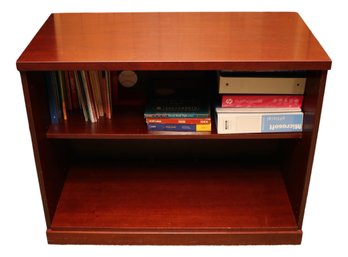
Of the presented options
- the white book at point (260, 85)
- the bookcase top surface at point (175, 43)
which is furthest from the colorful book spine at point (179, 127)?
the bookcase top surface at point (175, 43)

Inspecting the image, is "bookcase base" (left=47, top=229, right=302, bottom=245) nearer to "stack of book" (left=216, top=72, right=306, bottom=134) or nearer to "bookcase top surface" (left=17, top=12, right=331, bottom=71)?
"stack of book" (left=216, top=72, right=306, bottom=134)

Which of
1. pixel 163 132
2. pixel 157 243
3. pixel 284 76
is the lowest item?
pixel 157 243

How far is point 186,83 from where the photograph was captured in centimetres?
192

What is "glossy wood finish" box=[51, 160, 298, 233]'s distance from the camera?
1815mm

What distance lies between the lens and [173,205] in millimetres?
1892

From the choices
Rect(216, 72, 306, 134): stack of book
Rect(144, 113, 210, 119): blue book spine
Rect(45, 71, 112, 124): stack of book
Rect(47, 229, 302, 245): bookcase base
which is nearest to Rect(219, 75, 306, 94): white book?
Rect(216, 72, 306, 134): stack of book

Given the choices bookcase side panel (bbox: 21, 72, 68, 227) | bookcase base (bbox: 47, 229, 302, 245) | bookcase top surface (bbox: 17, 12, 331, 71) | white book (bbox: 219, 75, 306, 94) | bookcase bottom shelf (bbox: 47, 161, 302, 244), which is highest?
bookcase top surface (bbox: 17, 12, 331, 71)

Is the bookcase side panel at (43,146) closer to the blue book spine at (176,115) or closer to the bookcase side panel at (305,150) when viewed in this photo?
the blue book spine at (176,115)

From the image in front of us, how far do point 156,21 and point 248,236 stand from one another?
806 millimetres

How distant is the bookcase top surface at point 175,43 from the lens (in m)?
1.48

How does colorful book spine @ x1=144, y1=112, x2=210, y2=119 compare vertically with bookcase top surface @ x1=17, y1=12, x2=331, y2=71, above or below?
below

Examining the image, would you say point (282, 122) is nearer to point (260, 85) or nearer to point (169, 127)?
point (260, 85)

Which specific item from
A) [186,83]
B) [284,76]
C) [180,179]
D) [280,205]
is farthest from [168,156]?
[284,76]

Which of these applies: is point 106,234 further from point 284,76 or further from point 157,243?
point 284,76
